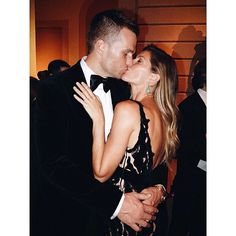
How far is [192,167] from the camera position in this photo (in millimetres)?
3014

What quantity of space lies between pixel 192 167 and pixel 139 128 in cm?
95

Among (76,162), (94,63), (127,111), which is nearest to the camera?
(76,162)

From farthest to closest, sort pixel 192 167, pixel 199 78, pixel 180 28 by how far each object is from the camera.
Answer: pixel 180 28, pixel 199 78, pixel 192 167

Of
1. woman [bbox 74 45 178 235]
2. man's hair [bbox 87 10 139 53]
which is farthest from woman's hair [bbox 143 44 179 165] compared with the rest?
man's hair [bbox 87 10 139 53]

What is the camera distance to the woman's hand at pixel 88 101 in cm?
209

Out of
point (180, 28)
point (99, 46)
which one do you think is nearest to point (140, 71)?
point (99, 46)

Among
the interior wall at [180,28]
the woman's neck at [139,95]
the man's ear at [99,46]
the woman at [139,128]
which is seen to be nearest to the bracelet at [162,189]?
the woman at [139,128]

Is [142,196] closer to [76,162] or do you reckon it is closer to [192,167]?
[76,162]

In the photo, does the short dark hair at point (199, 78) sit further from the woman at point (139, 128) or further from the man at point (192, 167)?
the woman at point (139, 128)
